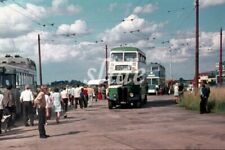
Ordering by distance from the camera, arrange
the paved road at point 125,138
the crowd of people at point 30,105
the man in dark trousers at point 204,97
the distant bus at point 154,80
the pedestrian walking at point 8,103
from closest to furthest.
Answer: the paved road at point 125,138 < the crowd of people at point 30,105 < the pedestrian walking at point 8,103 < the man in dark trousers at point 204,97 < the distant bus at point 154,80

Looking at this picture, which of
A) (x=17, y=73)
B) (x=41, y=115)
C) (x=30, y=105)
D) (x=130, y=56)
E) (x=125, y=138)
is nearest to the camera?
(x=125, y=138)

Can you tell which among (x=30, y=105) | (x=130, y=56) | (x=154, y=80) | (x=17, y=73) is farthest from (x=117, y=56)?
(x=154, y=80)

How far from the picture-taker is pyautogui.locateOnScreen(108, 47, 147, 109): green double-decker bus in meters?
37.2

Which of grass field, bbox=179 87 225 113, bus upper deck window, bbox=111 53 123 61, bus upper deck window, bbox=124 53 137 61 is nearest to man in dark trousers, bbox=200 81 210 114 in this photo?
grass field, bbox=179 87 225 113

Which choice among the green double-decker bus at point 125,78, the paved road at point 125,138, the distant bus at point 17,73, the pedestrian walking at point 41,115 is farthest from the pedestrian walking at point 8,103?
the green double-decker bus at point 125,78

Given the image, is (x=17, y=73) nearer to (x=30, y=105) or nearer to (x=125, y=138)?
(x=30, y=105)

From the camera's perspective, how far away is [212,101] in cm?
3000

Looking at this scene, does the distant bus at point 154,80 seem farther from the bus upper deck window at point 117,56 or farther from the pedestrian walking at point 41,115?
the pedestrian walking at point 41,115

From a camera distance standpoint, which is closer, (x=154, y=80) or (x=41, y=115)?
(x=41, y=115)

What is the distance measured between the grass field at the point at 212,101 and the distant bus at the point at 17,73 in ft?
36.3

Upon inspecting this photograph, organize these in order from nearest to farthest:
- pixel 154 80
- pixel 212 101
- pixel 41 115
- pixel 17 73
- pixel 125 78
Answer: pixel 41 115
pixel 212 101
pixel 17 73
pixel 125 78
pixel 154 80

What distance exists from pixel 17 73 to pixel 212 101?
471 inches

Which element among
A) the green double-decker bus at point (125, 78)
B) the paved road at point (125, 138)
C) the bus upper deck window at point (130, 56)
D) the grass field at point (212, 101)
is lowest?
the paved road at point (125, 138)

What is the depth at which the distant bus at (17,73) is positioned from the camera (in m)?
29.1
